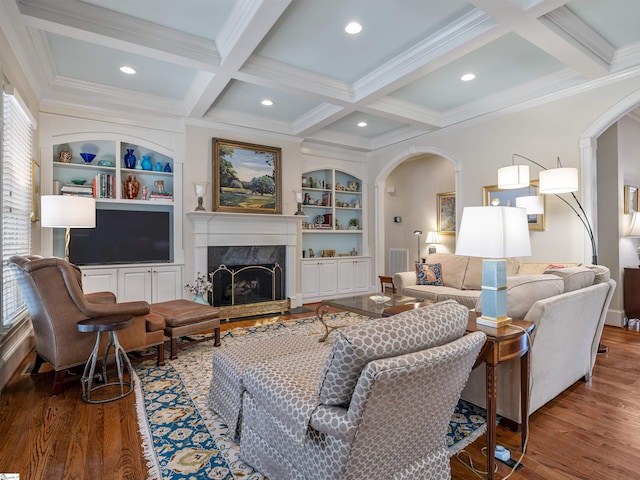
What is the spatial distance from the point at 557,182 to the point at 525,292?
6.68ft

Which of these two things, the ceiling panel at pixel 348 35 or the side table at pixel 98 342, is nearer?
the side table at pixel 98 342

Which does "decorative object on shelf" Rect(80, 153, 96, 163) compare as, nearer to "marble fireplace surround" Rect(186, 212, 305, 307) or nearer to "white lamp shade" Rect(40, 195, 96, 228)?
"marble fireplace surround" Rect(186, 212, 305, 307)

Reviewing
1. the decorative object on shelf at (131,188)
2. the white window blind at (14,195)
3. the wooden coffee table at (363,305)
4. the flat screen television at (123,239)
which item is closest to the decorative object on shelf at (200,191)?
the flat screen television at (123,239)

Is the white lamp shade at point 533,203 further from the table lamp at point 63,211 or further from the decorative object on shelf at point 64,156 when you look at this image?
the decorative object on shelf at point 64,156

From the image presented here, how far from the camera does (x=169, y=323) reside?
10.9ft

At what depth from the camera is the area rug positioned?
1.75 metres

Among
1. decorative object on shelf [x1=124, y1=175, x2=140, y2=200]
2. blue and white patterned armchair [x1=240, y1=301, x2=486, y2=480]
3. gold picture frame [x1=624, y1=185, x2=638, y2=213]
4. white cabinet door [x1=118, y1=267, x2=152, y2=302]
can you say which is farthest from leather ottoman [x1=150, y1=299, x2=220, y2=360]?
gold picture frame [x1=624, y1=185, x2=638, y2=213]

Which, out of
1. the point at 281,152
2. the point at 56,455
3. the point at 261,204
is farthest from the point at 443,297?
the point at 56,455

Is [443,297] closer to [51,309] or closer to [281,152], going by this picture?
[281,152]

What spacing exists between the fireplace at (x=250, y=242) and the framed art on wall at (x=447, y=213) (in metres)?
3.02

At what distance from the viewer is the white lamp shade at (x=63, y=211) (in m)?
3.11

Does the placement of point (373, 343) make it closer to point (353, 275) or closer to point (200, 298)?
point (200, 298)

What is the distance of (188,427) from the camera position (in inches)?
83.9

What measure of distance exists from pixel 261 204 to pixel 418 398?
454 centimetres
